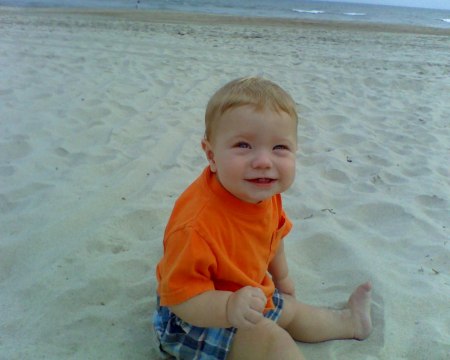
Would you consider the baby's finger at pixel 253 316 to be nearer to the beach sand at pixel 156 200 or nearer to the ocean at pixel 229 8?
the beach sand at pixel 156 200

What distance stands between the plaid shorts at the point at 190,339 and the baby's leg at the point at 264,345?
0.09 feet

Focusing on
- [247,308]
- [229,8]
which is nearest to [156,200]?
[247,308]

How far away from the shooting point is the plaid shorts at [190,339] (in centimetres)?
143

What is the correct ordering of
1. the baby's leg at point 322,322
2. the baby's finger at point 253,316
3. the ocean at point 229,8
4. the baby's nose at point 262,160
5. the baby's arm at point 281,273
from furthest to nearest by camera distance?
the ocean at point 229,8
the baby's arm at point 281,273
the baby's leg at point 322,322
the baby's nose at point 262,160
the baby's finger at point 253,316

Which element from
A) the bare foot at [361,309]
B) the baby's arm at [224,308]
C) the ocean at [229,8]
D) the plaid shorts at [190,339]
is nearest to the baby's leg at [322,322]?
the bare foot at [361,309]

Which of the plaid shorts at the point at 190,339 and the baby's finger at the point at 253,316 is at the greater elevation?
the baby's finger at the point at 253,316

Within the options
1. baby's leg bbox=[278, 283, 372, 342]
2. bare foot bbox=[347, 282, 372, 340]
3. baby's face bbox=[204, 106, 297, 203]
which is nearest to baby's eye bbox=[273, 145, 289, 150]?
baby's face bbox=[204, 106, 297, 203]

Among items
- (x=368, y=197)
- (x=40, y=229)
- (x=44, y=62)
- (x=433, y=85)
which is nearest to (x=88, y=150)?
(x=40, y=229)

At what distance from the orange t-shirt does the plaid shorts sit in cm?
14

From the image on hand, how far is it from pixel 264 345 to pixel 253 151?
1.89 feet

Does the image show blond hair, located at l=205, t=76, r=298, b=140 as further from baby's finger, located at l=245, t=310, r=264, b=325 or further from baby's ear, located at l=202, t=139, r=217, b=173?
baby's finger, located at l=245, t=310, r=264, b=325

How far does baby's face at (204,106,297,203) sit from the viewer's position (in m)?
1.35

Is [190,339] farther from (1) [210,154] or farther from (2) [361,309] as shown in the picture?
(2) [361,309]

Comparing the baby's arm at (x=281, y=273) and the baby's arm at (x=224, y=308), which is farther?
the baby's arm at (x=281, y=273)
